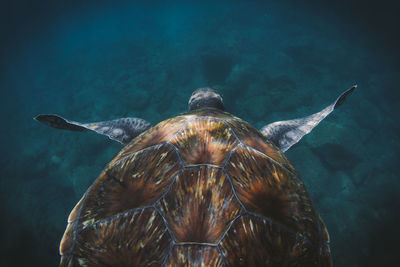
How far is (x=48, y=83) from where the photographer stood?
529 inches

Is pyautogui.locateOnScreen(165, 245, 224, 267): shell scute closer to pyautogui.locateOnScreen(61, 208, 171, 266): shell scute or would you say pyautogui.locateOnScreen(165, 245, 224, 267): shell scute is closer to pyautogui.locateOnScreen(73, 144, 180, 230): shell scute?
pyautogui.locateOnScreen(61, 208, 171, 266): shell scute

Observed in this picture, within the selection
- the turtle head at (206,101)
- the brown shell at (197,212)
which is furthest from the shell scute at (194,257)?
the turtle head at (206,101)

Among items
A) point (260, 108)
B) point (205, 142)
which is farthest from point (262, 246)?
point (260, 108)

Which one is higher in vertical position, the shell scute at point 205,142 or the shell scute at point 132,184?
the shell scute at point 205,142

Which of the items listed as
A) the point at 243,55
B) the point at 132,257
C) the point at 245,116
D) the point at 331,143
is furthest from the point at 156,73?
the point at 132,257

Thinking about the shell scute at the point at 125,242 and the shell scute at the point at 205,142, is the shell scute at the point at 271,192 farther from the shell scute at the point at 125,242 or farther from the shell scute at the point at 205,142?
the shell scute at the point at 125,242

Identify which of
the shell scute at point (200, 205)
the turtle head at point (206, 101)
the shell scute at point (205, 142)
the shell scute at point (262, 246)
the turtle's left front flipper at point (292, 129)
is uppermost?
the turtle head at point (206, 101)

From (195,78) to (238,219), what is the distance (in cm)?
711

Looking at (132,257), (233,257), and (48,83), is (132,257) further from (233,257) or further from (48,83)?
(48,83)

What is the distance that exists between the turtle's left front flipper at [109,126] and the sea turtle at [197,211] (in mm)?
1209

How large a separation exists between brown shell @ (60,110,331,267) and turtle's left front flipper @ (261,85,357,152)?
1.25 metres

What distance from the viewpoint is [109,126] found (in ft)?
8.61

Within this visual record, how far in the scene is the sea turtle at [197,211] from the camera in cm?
83

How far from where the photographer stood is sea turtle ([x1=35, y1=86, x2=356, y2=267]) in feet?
2.72
